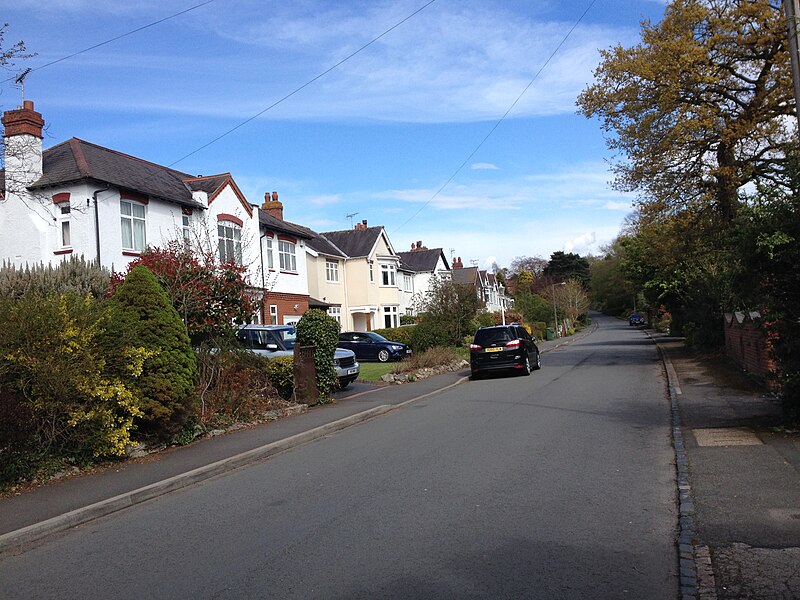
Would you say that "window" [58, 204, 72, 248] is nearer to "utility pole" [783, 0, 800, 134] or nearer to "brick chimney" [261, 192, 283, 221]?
"brick chimney" [261, 192, 283, 221]

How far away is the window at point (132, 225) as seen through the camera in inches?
883

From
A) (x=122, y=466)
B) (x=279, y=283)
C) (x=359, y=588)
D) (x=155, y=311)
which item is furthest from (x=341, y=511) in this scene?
(x=279, y=283)

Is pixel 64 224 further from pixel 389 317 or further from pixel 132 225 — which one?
pixel 389 317

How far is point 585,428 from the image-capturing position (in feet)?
38.0

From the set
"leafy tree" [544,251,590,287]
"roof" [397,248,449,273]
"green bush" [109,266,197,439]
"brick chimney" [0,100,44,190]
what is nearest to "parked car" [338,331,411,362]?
"brick chimney" [0,100,44,190]

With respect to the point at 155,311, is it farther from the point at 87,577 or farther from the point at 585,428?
the point at 585,428

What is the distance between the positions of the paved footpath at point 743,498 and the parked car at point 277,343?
399 inches

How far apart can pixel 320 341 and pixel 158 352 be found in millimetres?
6357

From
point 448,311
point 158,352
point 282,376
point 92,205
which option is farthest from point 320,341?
point 448,311

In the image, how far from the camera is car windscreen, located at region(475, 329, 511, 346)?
23.2m

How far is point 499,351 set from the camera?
23.0m

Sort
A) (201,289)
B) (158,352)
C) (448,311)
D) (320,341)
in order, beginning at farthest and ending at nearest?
1. (448,311)
2. (320,341)
3. (201,289)
4. (158,352)

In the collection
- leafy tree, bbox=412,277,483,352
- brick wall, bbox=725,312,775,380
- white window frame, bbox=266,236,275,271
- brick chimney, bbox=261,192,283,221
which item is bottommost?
brick wall, bbox=725,312,775,380

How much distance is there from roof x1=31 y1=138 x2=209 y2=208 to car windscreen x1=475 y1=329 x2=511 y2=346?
11.5 m
